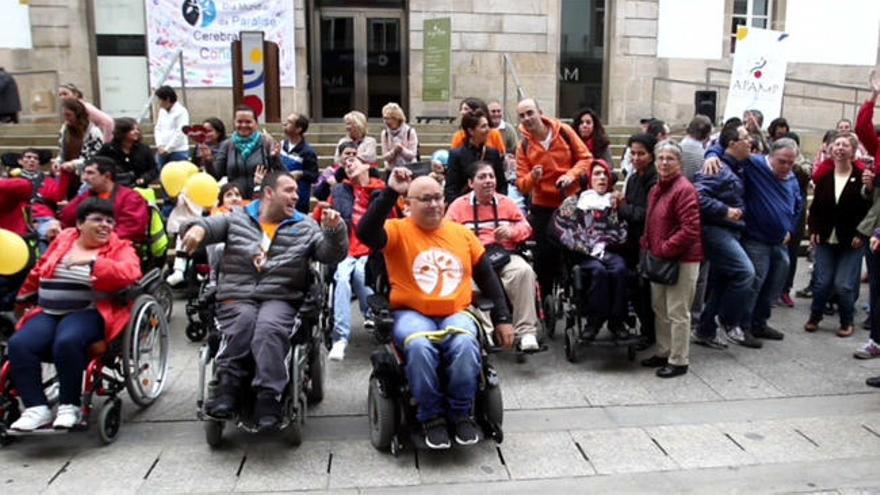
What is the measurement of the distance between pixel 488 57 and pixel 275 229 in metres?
11.0

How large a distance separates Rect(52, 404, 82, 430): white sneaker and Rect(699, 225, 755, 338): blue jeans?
470cm

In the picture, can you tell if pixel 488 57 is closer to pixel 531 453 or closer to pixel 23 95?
pixel 23 95

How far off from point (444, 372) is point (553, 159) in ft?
8.83

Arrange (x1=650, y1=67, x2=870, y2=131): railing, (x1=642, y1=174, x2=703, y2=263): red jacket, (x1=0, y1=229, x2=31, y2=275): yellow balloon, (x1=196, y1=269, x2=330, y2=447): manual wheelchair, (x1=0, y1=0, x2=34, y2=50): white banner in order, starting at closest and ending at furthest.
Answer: (x1=196, y1=269, x2=330, y2=447): manual wheelchair, (x1=0, y1=229, x2=31, y2=275): yellow balloon, (x1=642, y1=174, x2=703, y2=263): red jacket, (x1=0, y1=0, x2=34, y2=50): white banner, (x1=650, y1=67, x2=870, y2=131): railing

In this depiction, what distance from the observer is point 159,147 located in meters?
8.88

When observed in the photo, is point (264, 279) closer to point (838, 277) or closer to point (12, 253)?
point (12, 253)

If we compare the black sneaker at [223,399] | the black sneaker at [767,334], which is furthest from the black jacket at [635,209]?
the black sneaker at [223,399]

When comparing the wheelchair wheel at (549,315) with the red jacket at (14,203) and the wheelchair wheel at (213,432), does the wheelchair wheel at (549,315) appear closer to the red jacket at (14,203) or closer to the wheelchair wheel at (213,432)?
the wheelchair wheel at (213,432)

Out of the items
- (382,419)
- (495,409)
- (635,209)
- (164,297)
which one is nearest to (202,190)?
A: (164,297)

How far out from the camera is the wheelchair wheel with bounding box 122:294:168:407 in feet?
14.9

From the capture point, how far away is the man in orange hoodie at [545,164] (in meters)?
6.27

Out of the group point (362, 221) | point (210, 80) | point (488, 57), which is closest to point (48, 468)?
point (362, 221)

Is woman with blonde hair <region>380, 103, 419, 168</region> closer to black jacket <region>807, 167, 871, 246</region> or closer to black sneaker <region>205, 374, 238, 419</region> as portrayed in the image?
black sneaker <region>205, 374, 238, 419</region>

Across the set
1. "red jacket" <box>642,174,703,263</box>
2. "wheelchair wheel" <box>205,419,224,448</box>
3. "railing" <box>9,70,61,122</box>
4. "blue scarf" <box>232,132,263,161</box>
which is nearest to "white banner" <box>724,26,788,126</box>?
"red jacket" <box>642,174,703,263</box>
